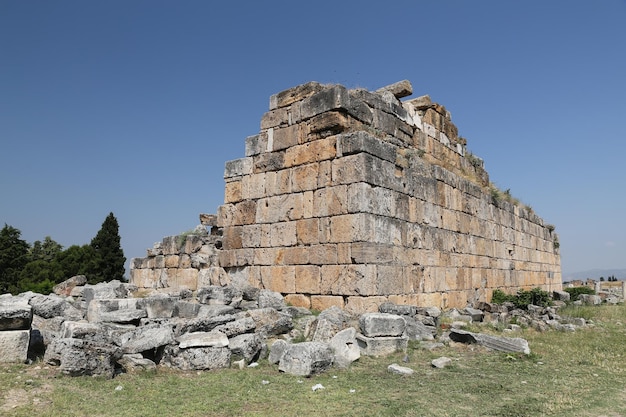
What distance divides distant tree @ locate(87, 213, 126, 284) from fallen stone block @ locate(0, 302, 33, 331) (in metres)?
21.4

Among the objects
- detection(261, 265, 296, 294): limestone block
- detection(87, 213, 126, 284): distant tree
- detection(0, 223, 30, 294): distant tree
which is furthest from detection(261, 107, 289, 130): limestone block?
detection(0, 223, 30, 294): distant tree

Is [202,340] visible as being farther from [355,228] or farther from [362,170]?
[362,170]

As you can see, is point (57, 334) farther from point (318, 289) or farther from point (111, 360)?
point (318, 289)

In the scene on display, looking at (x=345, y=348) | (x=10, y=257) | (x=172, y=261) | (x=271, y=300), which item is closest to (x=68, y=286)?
(x=172, y=261)

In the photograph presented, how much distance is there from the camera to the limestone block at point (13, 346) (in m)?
5.66

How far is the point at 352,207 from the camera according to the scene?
9359mm

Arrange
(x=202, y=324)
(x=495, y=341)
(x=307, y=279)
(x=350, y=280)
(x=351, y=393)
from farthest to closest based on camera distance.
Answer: (x=307, y=279)
(x=350, y=280)
(x=495, y=341)
(x=202, y=324)
(x=351, y=393)

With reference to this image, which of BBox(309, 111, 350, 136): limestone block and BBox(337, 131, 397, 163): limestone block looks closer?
BBox(337, 131, 397, 163): limestone block

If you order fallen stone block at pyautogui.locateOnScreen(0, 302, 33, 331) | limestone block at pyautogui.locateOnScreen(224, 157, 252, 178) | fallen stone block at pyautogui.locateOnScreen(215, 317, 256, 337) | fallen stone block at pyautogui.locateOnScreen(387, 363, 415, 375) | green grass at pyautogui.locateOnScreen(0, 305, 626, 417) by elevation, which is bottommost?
green grass at pyautogui.locateOnScreen(0, 305, 626, 417)

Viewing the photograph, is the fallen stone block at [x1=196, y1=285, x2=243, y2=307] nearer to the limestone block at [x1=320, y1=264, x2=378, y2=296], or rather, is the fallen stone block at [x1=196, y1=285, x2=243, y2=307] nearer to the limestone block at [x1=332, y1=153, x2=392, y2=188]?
the limestone block at [x1=320, y1=264, x2=378, y2=296]

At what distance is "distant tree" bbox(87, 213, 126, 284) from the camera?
26.5m

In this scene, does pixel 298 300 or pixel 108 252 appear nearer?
pixel 298 300

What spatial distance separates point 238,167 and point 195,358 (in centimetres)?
→ 669

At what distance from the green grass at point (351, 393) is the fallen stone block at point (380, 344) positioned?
0.20 meters
